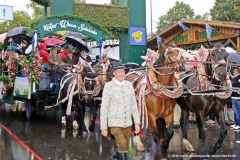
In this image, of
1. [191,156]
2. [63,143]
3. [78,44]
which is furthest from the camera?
[78,44]

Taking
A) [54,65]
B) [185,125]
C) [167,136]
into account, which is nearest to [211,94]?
[167,136]

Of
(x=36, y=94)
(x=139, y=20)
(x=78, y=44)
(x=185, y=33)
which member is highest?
(x=139, y=20)

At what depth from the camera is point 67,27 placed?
35.3ft

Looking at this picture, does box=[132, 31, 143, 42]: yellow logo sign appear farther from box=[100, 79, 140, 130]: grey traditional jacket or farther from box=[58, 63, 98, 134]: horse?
box=[100, 79, 140, 130]: grey traditional jacket

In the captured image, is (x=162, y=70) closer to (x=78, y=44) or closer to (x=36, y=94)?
(x=78, y=44)

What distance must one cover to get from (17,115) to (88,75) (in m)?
4.97

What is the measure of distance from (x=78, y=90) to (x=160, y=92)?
3.99 metres

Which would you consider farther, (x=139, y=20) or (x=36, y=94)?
(x=139, y=20)

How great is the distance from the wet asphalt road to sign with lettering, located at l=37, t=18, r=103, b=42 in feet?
9.89

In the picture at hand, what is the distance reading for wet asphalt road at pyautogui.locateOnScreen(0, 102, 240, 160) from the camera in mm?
6875

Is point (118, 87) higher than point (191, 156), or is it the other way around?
point (118, 87)

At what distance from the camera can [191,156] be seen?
6910 mm

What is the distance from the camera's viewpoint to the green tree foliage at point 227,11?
32125 mm

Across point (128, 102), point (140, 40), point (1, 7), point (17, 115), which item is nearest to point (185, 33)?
Answer: point (140, 40)
